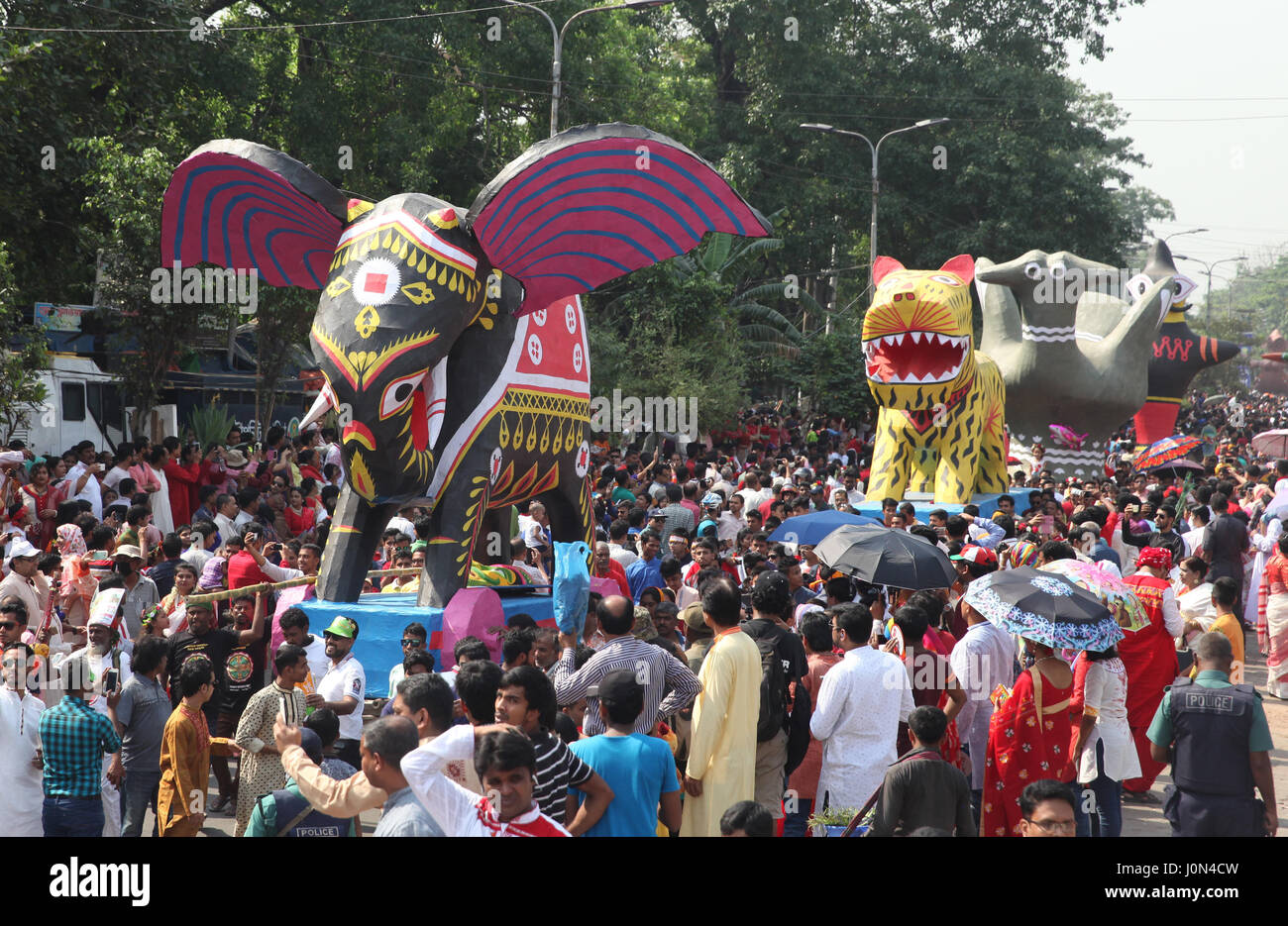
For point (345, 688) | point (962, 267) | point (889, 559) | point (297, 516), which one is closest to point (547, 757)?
point (345, 688)

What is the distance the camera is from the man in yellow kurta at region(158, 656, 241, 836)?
5.19m

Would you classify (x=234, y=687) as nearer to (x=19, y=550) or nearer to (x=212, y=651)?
(x=212, y=651)

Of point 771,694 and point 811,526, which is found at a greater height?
point 811,526

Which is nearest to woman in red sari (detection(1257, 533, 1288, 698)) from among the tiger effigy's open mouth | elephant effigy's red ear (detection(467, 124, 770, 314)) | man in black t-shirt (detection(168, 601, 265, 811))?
the tiger effigy's open mouth

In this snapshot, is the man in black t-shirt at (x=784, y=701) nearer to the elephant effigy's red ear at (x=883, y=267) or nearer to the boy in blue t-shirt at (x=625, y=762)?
the boy in blue t-shirt at (x=625, y=762)

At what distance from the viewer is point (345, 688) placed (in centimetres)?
589

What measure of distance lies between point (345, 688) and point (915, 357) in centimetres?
831

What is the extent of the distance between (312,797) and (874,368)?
33.0 feet

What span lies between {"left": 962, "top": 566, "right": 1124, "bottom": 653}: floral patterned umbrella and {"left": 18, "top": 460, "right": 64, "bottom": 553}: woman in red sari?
7457 millimetres

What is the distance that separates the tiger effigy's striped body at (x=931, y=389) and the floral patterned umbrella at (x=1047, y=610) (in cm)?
737

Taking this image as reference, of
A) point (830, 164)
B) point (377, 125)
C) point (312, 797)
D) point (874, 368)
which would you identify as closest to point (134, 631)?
point (312, 797)

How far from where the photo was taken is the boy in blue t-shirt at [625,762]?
13.8 ft

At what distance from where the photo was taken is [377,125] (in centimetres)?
2033

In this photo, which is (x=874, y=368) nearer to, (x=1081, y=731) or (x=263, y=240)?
(x=263, y=240)
